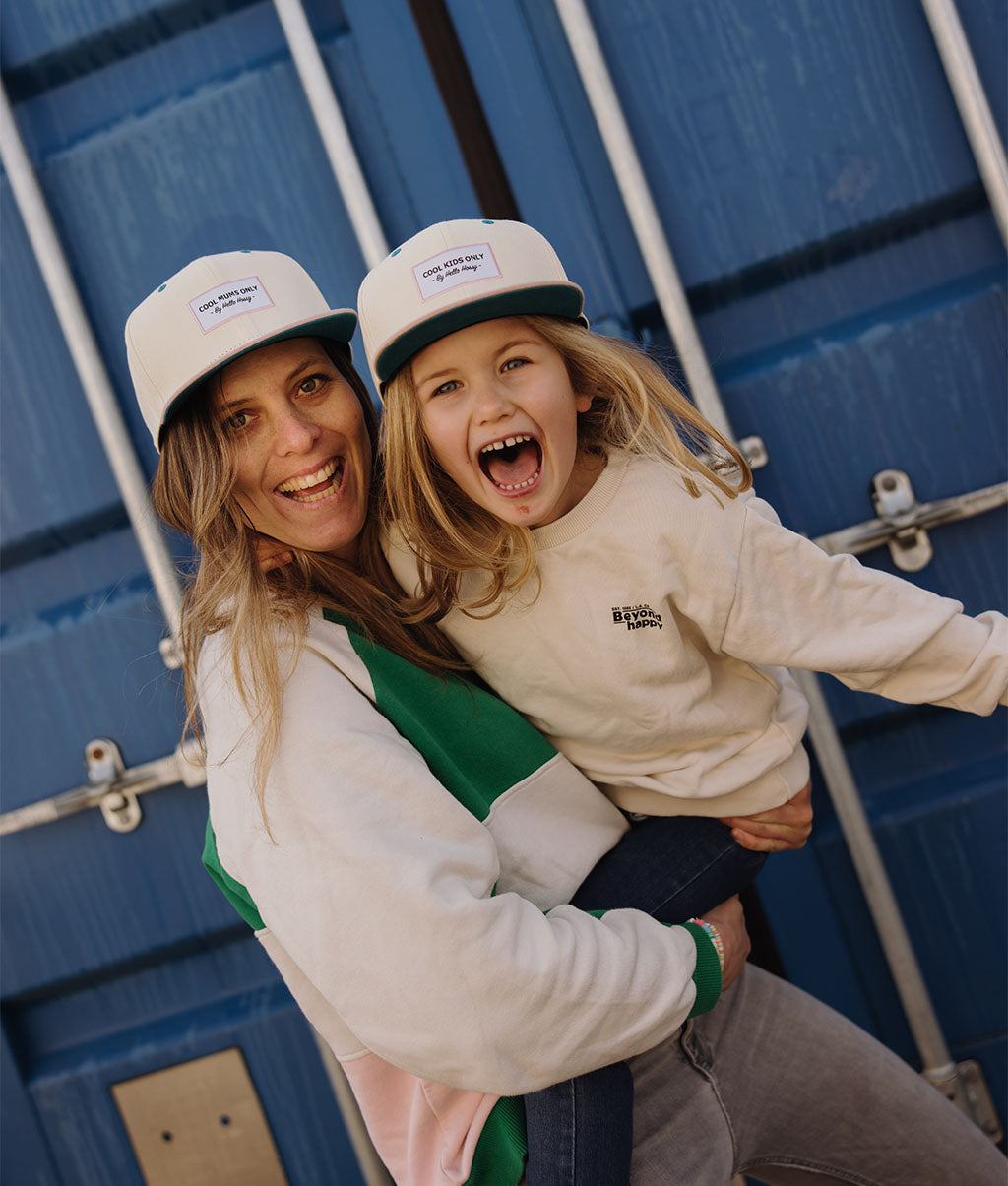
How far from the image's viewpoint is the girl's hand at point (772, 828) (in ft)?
4.59

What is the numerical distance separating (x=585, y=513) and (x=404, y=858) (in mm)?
501

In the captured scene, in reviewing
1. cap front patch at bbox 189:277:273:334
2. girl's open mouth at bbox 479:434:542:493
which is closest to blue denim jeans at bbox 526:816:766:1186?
girl's open mouth at bbox 479:434:542:493

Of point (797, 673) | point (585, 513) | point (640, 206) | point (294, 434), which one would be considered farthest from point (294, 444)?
point (797, 673)

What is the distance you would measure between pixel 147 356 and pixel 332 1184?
162 cm

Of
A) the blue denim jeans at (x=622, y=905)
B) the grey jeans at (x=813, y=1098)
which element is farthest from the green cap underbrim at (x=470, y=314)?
the grey jeans at (x=813, y=1098)

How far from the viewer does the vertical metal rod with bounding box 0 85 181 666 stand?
1.83m

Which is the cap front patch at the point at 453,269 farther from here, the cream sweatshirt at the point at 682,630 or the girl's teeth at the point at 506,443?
the cream sweatshirt at the point at 682,630

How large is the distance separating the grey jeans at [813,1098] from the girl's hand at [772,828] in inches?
8.5

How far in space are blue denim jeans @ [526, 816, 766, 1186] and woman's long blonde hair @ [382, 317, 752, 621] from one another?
0.38m

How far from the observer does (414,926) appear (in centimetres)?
106

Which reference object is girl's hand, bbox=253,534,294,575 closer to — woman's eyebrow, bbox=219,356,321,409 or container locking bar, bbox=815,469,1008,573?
woman's eyebrow, bbox=219,356,321,409

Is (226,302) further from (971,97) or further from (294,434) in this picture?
(971,97)

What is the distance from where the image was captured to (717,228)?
177 cm

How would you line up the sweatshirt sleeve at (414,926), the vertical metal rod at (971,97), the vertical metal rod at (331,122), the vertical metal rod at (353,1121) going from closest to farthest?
the sweatshirt sleeve at (414,926)
the vertical metal rod at (971,97)
the vertical metal rod at (331,122)
the vertical metal rod at (353,1121)
